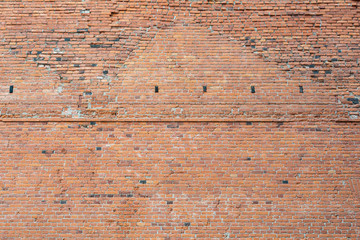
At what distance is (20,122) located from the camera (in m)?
5.06

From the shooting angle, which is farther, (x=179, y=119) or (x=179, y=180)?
(x=179, y=119)

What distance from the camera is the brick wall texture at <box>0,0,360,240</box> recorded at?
4715 millimetres

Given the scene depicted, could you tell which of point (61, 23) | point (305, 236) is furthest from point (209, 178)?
point (61, 23)

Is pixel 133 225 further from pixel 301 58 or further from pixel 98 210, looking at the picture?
pixel 301 58

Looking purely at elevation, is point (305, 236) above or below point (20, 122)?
below

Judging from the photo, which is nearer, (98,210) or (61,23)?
(98,210)

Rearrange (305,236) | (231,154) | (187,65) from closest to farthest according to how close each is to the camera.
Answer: (305,236) < (231,154) < (187,65)

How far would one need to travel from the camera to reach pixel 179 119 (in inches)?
199

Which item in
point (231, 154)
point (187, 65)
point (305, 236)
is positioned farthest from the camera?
point (187, 65)

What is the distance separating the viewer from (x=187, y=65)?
17.4ft

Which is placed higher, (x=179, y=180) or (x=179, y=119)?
(x=179, y=119)

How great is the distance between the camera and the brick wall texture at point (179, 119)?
471 cm

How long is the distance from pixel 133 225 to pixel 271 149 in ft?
8.96

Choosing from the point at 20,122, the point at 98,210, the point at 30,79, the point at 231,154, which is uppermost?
the point at 30,79
